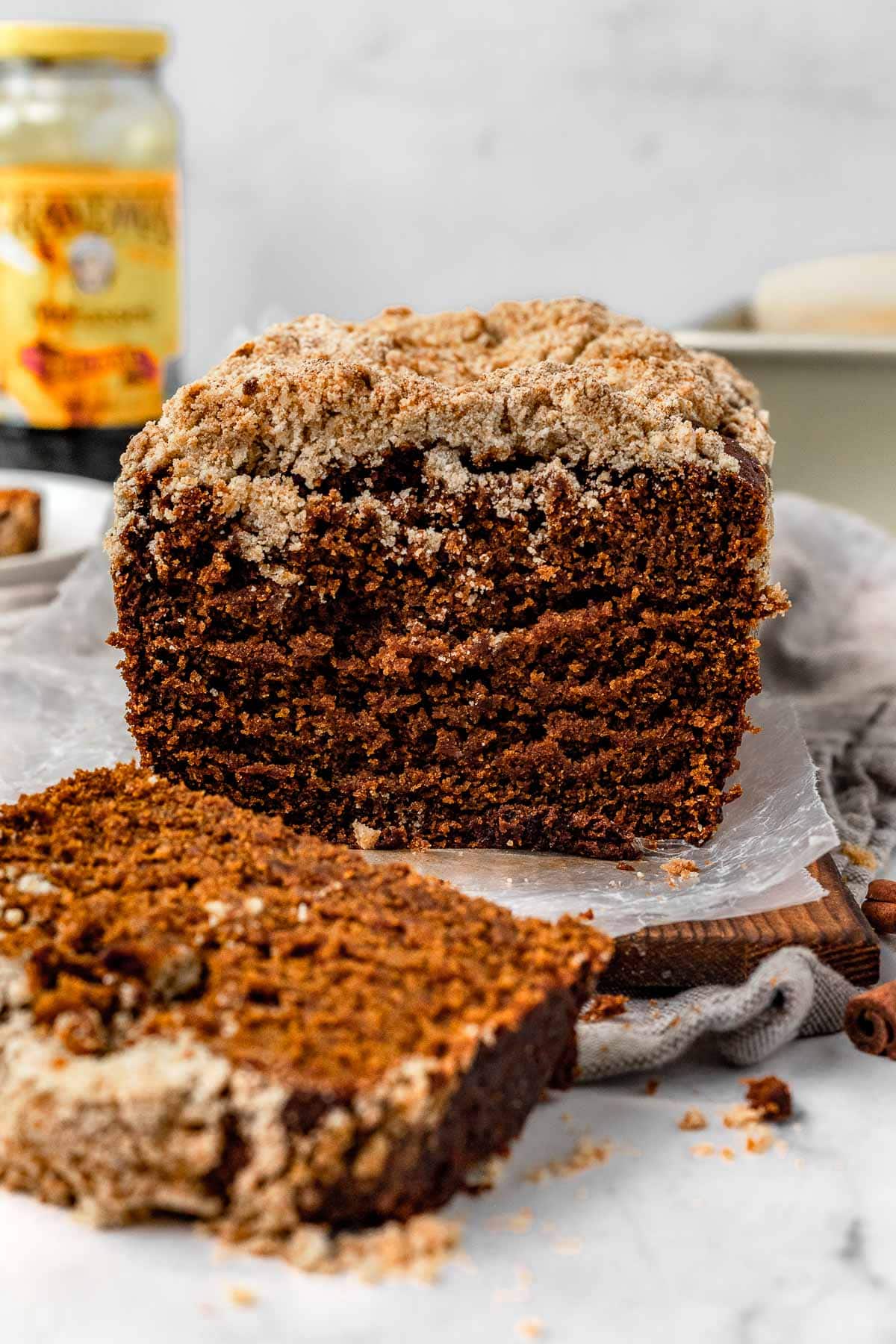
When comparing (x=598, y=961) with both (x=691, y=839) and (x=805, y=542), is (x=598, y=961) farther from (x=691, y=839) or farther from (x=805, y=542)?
(x=805, y=542)

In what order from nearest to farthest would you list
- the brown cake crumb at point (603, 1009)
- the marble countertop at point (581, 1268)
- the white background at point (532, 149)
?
the marble countertop at point (581, 1268)
the brown cake crumb at point (603, 1009)
the white background at point (532, 149)

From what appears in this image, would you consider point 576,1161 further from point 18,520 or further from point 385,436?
point 18,520

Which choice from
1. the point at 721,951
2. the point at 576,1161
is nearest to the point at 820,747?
the point at 721,951

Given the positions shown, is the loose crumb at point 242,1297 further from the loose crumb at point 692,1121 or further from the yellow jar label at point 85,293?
the yellow jar label at point 85,293

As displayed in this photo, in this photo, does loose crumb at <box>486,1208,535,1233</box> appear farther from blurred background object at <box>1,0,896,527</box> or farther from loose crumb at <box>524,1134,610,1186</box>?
blurred background object at <box>1,0,896,527</box>

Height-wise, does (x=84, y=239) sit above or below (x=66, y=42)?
below

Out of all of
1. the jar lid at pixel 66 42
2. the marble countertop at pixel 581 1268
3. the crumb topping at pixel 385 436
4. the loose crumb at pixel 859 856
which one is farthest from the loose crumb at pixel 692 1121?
the jar lid at pixel 66 42

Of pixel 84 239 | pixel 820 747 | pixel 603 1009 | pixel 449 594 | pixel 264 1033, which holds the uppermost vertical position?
pixel 84 239

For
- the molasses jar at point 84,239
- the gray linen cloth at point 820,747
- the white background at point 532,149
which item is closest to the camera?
the gray linen cloth at point 820,747
